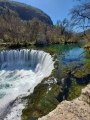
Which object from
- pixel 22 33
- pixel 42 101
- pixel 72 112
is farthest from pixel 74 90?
pixel 22 33

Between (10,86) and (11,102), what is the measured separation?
3.14 metres

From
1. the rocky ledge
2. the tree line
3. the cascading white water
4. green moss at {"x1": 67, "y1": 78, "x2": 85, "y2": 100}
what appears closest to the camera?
the rocky ledge

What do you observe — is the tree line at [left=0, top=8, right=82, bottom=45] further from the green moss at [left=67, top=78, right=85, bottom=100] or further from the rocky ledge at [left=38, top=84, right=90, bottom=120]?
the rocky ledge at [left=38, top=84, right=90, bottom=120]

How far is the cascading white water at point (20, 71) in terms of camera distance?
10419mm

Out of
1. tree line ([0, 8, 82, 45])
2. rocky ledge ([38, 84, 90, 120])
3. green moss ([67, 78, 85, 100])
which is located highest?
tree line ([0, 8, 82, 45])

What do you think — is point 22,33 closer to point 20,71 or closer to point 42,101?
point 20,71

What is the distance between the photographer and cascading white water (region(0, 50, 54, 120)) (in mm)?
10419

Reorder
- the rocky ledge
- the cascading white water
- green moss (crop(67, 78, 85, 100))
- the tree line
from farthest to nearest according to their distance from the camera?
the tree line < the cascading white water < green moss (crop(67, 78, 85, 100)) < the rocky ledge

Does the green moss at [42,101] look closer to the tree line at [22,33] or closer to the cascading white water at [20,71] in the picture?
the cascading white water at [20,71]

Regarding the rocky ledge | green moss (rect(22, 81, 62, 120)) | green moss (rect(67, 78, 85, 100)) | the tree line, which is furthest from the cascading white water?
the tree line

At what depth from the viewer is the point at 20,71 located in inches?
632

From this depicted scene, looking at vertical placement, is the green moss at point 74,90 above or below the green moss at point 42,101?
above

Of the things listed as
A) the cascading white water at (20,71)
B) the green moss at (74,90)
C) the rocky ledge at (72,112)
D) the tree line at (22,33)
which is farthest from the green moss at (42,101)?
the tree line at (22,33)

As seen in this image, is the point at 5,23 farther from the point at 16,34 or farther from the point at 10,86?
the point at 10,86
